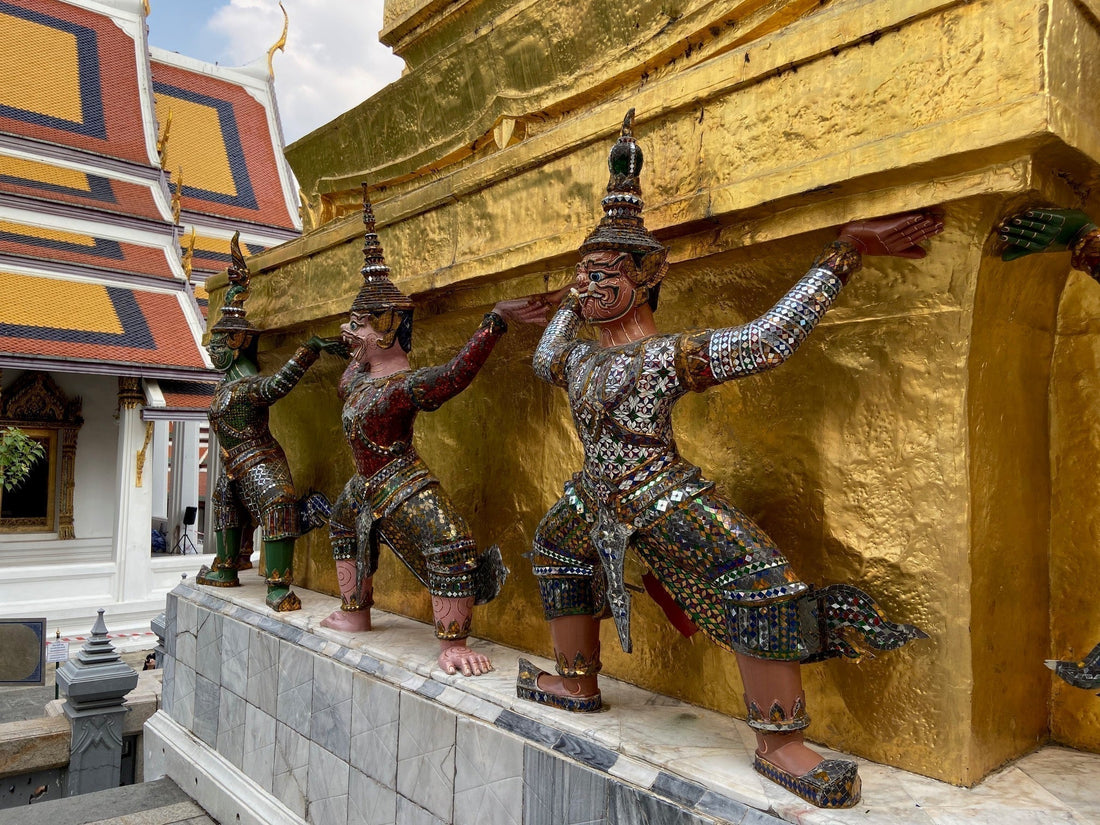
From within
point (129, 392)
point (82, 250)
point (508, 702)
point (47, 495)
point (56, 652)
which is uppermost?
point (82, 250)

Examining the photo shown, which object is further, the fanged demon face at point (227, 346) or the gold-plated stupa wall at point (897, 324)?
the fanged demon face at point (227, 346)

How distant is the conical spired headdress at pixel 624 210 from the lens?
2.19m

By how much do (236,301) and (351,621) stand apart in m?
2.01

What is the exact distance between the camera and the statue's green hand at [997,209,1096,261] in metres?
1.75

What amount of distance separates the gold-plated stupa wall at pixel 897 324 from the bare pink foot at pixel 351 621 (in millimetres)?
1271

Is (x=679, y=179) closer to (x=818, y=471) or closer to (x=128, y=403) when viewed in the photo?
(x=818, y=471)

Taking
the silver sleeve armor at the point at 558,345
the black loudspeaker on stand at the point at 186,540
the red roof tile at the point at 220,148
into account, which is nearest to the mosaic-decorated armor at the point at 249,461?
the silver sleeve armor at the point at 558,345

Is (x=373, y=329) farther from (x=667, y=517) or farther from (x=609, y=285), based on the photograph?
(x=667, y=517)

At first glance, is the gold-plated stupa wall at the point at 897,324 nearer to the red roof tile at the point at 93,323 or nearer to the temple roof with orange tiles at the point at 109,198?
the red roof tile at the point at 93,323

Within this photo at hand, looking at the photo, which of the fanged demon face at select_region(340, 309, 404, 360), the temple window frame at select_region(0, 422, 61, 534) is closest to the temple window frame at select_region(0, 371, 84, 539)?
the temple window frame at select_region(0, 422, 61, 534)

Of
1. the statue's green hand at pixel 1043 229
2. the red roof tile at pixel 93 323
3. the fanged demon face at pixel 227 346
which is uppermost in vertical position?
the red roof tile at pixel 93 323

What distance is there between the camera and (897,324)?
202cm

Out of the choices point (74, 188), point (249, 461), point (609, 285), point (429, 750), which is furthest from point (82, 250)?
point (609, 285)

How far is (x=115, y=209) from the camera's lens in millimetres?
11562
